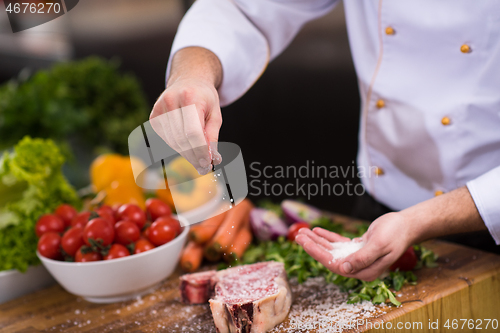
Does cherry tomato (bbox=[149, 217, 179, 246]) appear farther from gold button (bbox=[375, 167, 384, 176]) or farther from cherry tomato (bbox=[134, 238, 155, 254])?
gold button (bbox=[375, 167, 384, 176])

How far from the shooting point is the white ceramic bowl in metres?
1.00

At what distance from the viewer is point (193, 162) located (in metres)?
0.76

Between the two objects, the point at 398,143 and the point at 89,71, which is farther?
the point at 89,71

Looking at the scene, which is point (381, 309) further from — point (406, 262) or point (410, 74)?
point (410, 74)

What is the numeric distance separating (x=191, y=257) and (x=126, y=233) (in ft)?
0.67

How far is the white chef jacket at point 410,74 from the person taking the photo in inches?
39.6

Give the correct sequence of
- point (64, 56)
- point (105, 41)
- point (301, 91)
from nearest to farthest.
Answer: point (301, 91) → point (105, 41) → point (64, 56)

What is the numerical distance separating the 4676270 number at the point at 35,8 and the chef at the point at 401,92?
0.82ft

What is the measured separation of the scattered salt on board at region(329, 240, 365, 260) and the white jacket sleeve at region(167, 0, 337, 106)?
0.42 m

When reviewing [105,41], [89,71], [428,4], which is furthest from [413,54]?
[105,41]

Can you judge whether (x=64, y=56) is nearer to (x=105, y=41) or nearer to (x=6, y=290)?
(x=105, y=41)

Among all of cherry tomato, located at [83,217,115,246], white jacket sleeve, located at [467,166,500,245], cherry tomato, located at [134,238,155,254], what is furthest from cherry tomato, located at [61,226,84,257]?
white jacket sleeve, located at [467,166,500,245]

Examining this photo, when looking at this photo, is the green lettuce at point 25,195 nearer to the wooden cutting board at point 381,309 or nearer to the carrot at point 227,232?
the wooden cutting board at point 381,309

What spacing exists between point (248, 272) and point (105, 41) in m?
2.85
